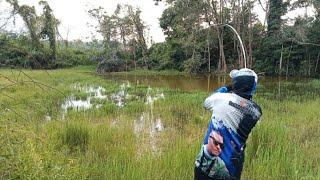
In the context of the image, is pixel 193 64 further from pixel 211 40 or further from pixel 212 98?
pixel 212 98

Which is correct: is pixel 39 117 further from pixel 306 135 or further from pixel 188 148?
pixel 306 135

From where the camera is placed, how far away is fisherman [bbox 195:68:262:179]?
3.38 meters

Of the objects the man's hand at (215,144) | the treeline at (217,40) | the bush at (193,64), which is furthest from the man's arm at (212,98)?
the bush at (193,64)

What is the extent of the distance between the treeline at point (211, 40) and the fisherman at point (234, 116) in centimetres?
1798

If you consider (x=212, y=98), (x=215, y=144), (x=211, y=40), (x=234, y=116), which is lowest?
(x=215, y=144)

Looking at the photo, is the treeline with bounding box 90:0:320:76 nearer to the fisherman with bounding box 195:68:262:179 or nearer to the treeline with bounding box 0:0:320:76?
the treeline with bounding box 0:0:320:76

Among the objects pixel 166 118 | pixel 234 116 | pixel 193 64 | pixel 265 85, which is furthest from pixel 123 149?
pixel 193 64

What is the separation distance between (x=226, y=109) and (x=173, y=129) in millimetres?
5160

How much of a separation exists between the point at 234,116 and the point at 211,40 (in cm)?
2723

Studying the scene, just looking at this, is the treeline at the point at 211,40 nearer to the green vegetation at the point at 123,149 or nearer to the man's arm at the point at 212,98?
Result: the green vegetation at the point at 123,149

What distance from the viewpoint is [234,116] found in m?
3.39

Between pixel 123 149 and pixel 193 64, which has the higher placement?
pixel 193 64

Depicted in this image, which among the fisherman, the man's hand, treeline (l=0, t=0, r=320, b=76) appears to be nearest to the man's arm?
the fisherman

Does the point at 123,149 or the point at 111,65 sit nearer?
the point at 123,149
